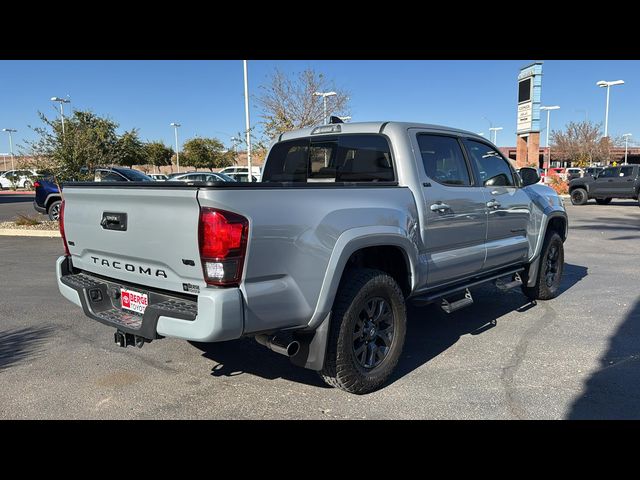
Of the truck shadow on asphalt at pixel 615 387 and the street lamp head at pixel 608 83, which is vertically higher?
the street lamp head at pixel 608 83

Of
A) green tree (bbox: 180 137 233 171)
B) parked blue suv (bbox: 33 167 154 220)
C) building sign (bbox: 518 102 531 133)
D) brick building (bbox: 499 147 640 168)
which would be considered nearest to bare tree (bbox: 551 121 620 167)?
brick building (bbox: 499 147 640 168)

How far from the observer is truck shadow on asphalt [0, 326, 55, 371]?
4250mm

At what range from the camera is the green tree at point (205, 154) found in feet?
164

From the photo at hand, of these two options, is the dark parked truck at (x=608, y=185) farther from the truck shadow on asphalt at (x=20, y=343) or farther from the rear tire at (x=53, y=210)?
the truck shadow on asphalt at (x=20, y=343)

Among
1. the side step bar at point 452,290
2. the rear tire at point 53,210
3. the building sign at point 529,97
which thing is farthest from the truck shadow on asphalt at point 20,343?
the building sign at point 529,97

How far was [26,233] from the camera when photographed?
1259cm

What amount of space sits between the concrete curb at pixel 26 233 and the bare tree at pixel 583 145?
53.8 meters

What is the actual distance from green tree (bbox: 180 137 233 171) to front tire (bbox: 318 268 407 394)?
1872 inches

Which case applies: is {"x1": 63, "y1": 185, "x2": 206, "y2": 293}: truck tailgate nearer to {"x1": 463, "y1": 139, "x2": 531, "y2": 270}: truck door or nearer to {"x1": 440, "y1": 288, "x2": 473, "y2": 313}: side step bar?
{"x1": 440, "y1": 288, "x2": 473, "y2": 313}: side step bar

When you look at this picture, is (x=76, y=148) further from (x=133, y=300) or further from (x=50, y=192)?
(x=133, y=300)
